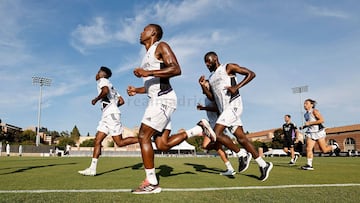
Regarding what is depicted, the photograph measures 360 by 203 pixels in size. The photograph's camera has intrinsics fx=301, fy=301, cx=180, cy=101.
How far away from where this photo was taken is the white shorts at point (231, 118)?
223 inches

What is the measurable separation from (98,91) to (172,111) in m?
3.21

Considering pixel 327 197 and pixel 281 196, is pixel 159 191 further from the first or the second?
A: pixel 327 197

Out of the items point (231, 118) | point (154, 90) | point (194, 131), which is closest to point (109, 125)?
point (194, 131)

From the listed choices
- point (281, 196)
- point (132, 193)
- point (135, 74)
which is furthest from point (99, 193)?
point (281, 196)

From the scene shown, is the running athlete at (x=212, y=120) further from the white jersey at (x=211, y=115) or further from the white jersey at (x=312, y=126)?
the white jersey at (x=312, y=126)

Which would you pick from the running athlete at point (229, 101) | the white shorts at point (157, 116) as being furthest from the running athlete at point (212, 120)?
the white shorts at point (157, 116)

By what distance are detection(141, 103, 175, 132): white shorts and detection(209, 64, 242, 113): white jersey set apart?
1904mm

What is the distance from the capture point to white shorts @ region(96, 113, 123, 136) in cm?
Result: 705

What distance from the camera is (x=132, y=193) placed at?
12.3 feet

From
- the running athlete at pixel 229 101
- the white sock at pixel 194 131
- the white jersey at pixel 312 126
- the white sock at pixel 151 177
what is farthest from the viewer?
the white jersey at pixel 312 126

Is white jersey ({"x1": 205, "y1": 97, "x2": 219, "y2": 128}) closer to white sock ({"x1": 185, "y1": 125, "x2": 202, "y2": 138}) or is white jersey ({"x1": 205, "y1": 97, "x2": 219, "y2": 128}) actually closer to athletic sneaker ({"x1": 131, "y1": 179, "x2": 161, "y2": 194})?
white sock ({"x1": 185, "y1": 125, "x2": 202, "y2": 138})

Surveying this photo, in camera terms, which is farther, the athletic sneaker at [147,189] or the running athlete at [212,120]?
the running athlete at [212,120]

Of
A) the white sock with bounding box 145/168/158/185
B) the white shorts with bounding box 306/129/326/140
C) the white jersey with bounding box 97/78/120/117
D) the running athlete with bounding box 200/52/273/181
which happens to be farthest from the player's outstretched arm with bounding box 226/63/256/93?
the white shorts with bounding box 306/129/326/140

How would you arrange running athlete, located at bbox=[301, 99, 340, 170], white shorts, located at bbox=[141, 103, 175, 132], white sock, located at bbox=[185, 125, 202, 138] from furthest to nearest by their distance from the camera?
running athlete, located at bbox=[301, 99, 340, 170] < white sock, located at bbox=[185, 125, 202, 138] < white shorts, located at bbox=[141, 103, 175, 132]
